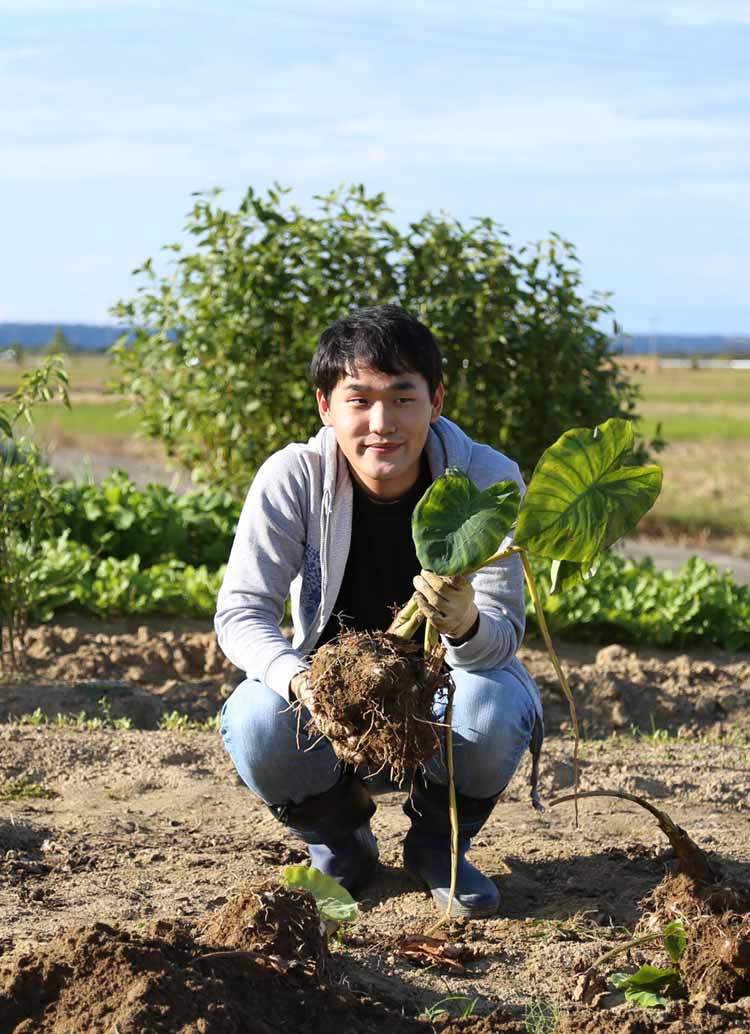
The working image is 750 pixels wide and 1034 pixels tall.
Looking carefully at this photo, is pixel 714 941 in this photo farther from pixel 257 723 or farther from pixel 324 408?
pixel 324 408

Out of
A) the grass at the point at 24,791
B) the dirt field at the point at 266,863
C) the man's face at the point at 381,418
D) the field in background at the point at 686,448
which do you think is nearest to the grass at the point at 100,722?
the dirt field at the point at 266,863

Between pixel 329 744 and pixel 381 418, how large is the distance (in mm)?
789

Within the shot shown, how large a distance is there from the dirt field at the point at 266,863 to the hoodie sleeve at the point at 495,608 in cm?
60

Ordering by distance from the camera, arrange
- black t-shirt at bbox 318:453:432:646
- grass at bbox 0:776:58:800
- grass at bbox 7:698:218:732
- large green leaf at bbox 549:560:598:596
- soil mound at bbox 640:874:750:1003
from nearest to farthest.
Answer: soil mound at bbox 640:874:750:1003 < large green leaf at bbox 549:560:598:596 < black t-shirt at bbox 318:453:432:646 < grass at bbox 0:776:58:800 < grass at bbox 7:698:218:732

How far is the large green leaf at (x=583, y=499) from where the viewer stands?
270 cm

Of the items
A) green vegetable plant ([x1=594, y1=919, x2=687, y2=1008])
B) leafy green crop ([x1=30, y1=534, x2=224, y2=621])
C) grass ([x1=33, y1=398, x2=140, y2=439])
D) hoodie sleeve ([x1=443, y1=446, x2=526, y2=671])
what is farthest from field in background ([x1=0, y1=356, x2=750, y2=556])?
green vegetable plant ([x1=594, y1=919, x2=687, y2=1008])

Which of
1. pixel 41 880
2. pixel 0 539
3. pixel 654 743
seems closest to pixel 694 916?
pixel 41 880

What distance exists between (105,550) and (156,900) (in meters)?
3.85

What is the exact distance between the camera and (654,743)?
480 centimetres

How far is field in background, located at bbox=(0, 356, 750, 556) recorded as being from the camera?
427 inches

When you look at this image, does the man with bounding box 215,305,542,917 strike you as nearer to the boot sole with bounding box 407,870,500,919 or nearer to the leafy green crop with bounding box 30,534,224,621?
the boot sole with bounding box 407,870,500,919

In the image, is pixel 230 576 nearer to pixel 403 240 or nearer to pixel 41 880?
pixel 41 880

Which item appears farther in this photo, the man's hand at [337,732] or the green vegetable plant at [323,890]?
the man's hand at [337,732]

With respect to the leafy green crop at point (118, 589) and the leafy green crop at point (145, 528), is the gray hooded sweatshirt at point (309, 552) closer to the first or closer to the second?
the leafy green crop at point (118, 589)
